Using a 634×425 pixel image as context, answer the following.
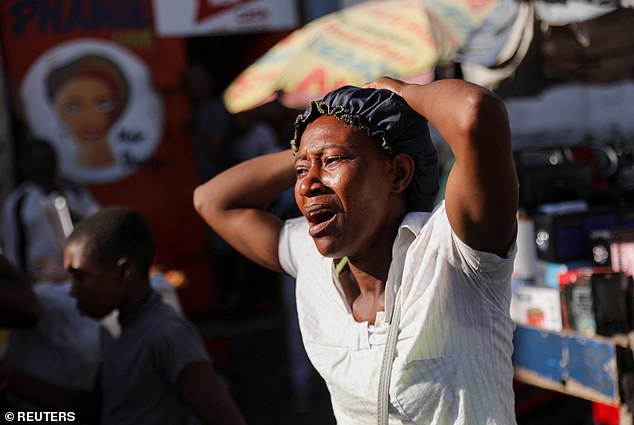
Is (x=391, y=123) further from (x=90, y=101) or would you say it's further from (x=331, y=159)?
(x=90, y=101)

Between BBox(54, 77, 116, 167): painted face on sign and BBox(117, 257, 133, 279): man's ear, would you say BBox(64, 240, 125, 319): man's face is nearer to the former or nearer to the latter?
BBox(117, 257, 133, 279): man's ear

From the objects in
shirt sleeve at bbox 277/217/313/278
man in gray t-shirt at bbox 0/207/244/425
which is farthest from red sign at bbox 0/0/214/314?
shirt sleeve at bbox 277/217/313/278

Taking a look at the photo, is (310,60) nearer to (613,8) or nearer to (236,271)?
(613,8)

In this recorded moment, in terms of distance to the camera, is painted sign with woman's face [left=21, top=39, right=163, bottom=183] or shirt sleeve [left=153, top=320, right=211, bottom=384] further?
painted sign with woman's face [left=21, top=39, right=163, bottom=183]

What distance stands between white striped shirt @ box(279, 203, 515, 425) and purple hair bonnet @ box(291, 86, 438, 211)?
12 centimetres

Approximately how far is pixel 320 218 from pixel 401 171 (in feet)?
0.70

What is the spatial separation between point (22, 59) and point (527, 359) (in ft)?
15.8

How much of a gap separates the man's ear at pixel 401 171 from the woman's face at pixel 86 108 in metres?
5.64

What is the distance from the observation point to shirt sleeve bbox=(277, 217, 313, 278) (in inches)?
90.9

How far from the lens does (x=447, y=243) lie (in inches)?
72.4

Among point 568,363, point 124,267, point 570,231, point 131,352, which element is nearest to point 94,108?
point 570,231

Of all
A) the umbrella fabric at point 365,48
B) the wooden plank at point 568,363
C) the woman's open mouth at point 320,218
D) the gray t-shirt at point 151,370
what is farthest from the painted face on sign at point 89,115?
the woman's open mouth at point 320,218

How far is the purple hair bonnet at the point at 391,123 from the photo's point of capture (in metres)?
1.92

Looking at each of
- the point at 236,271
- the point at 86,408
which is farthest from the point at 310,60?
the point at 236,271
